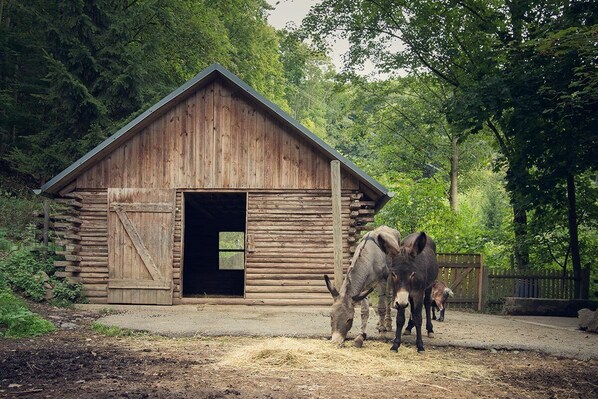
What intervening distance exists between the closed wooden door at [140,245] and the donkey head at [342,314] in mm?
6290

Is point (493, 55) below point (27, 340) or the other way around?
the other way around

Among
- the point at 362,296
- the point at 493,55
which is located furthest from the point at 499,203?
the point at 362,296

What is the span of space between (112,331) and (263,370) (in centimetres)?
393

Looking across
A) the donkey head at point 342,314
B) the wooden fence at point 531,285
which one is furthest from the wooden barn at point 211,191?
the donkey head at point 342,314

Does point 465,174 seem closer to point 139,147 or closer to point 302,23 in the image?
point 302,23

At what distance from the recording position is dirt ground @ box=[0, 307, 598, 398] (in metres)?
6.81

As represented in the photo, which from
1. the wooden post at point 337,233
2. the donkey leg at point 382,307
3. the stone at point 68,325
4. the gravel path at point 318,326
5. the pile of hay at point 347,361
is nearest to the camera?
the pile of hay at point 347,361

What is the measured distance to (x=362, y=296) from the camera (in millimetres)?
9922

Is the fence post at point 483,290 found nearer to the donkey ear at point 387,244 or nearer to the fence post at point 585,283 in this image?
the fence post at point 585,283

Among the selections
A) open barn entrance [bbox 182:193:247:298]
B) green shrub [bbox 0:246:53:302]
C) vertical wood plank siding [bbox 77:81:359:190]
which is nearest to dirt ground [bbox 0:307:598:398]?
green shrub [bbox 0:246:53:302]

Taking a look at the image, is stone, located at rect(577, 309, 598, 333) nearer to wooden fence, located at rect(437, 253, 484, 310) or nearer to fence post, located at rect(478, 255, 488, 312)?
fence post, located at rect(478, 255, 488, 312)

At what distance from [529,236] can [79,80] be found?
1584 cm

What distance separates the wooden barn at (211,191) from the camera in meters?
15.1

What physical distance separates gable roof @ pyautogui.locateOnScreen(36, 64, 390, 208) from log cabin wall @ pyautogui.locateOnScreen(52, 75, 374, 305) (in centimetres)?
29
